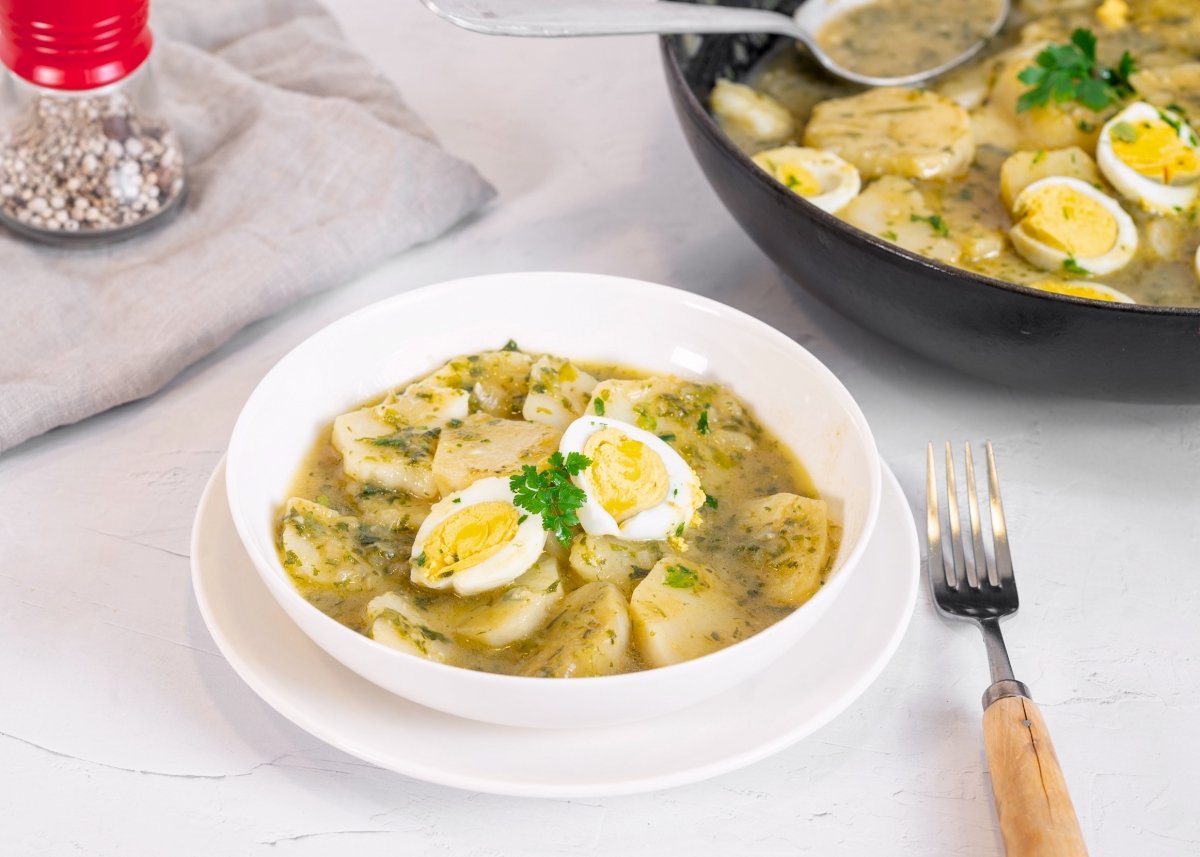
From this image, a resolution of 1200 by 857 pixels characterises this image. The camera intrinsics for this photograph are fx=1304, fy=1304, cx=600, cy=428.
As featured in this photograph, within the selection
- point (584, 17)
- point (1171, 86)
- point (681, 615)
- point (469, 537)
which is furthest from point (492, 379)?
point (1171, 86)

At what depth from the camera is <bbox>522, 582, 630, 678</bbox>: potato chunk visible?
6.26 feet

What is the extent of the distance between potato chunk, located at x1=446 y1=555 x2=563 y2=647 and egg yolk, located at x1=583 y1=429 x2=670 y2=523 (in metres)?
0.16

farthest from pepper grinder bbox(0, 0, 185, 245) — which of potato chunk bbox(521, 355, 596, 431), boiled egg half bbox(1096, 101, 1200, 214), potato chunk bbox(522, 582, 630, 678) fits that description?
boiled egg half bbox(1096, 101, 1200, 214)

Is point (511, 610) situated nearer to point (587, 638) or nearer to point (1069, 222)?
point (587, 638)

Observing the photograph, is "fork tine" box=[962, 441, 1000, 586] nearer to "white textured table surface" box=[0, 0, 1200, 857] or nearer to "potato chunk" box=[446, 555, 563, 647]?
"white textured table surface" box=[0, 0, 1200, 857]

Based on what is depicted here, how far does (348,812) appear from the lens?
205 cm

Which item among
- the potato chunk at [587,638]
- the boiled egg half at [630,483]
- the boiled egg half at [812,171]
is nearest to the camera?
the potato chunk at [587,638]

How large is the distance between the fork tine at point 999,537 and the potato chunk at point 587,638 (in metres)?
0.80

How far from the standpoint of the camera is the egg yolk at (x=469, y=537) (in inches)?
82.0

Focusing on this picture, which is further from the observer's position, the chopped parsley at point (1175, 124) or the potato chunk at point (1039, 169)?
the chopped parsley at point (1175, 124)

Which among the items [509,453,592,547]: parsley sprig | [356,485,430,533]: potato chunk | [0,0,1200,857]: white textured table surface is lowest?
[0,0,1200,857]: white textured table surface

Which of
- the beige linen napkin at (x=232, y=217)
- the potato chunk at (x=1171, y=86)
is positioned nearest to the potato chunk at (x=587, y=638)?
the beige linen napkin at (x=232, y=217)

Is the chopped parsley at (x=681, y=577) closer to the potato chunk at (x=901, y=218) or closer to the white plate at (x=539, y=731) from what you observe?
the white plate at (x=539, y=731)

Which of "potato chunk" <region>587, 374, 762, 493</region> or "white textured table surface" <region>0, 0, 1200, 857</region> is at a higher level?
"potato chunk" <region>587, 374, 762, 493</region>
